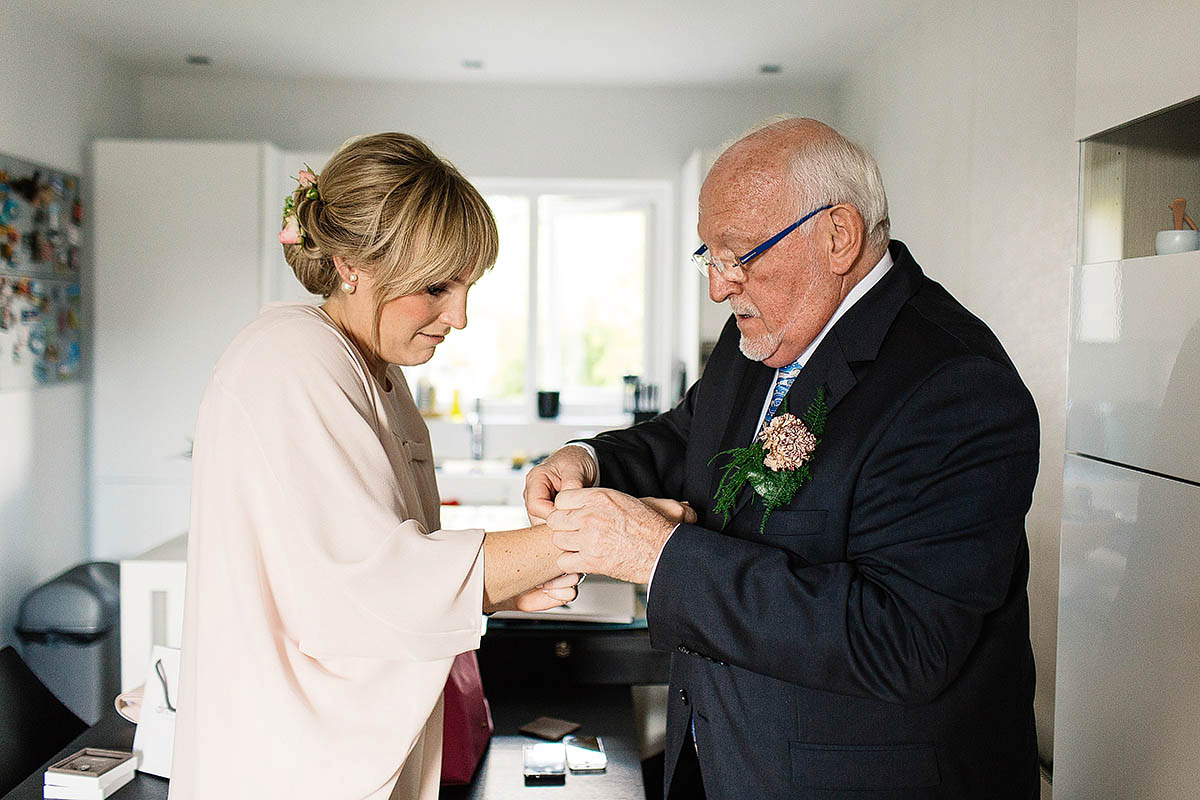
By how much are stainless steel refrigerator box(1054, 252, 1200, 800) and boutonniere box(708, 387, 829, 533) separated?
70 cm

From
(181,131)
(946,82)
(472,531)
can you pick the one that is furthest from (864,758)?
(181,131)

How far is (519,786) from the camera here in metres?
1.81

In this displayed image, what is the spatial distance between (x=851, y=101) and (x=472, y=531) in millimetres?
4250

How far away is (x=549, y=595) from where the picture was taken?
1.51 meters

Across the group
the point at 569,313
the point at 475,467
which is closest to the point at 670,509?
the point at 475,467

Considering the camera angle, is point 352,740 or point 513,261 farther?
point 513,261

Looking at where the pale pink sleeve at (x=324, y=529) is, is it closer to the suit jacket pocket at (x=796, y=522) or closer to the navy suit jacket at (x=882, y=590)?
the navy suit jacket at (x=882, y=590)

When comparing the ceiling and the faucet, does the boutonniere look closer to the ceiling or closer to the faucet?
the ceiling

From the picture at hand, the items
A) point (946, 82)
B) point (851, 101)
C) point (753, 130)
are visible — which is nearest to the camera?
point (753, 130)

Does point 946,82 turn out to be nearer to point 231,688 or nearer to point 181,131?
point 231,688

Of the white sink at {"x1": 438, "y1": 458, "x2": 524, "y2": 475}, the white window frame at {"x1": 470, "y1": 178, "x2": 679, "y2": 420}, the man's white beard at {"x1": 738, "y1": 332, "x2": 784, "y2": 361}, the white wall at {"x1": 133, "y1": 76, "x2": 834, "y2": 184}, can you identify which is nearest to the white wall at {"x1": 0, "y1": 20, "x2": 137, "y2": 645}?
the white wall at {"x1": 133, "y1": 76, "x2": 834, "y2": 184}

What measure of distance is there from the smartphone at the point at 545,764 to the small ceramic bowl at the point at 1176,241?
1426 millimetres

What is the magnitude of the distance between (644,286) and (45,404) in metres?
2.97

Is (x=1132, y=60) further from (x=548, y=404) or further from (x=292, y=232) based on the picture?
(x=548, y=404)
